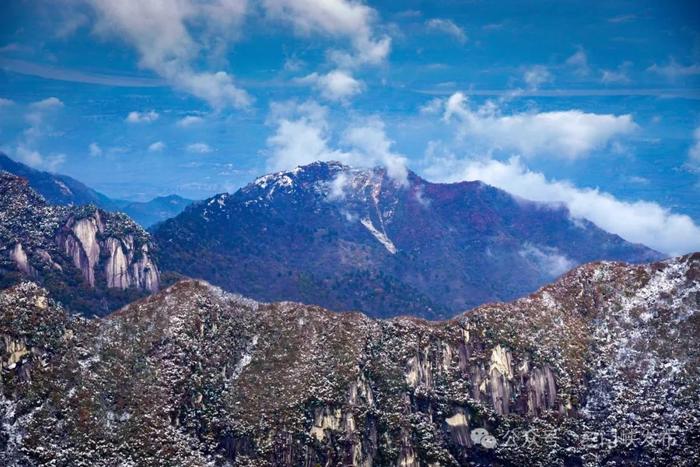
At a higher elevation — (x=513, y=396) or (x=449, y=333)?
(x=449, y=333)

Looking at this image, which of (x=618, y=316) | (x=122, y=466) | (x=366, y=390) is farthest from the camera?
(x=618, y=316)

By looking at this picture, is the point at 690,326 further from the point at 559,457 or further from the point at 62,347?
the point at 62,347

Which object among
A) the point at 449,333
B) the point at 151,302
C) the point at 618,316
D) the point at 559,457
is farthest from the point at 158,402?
the point at 618,316

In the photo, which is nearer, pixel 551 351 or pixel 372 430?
pixel 372 430

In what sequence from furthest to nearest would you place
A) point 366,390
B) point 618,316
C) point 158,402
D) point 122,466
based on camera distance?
1. point 618,316
2. point 366,390
3. point 158,402
4. point 122,466

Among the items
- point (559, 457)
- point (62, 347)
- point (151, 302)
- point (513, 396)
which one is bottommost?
point (559, 457)

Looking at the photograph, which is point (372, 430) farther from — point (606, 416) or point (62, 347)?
point (62, 347)

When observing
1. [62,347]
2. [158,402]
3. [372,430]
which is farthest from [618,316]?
[62,347]
